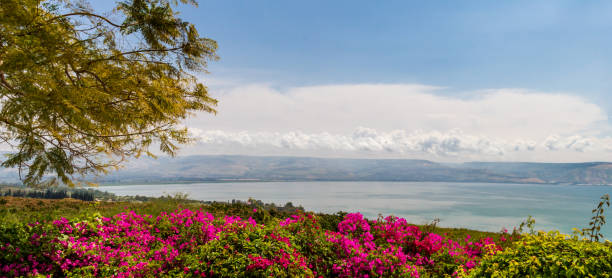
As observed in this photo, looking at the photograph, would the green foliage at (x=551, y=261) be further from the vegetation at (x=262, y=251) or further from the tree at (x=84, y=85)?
the tree at (x=84, y=85)

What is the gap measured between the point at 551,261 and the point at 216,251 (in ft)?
13.4

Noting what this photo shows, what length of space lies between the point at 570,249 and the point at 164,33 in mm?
8283

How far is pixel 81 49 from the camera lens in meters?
6.79

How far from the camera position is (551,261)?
319 cm

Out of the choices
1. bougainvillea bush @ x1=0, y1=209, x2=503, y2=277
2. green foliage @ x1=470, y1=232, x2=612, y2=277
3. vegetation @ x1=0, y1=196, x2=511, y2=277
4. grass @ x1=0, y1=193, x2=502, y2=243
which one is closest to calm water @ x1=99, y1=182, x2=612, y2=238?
grass @ x1=0, y1=193, x2=502, y2=243

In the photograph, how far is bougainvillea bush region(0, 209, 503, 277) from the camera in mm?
4234

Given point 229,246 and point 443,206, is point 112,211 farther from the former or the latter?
point 443,206

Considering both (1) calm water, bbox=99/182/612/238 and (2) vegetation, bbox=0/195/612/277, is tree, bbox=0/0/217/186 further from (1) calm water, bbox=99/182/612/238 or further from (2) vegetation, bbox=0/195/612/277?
(1) calm water, bbox=99/182/612/238

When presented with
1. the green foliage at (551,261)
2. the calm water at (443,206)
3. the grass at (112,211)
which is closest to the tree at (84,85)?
the grass at (112,211)

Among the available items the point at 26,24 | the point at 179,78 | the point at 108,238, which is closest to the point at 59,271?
the point at 108,238

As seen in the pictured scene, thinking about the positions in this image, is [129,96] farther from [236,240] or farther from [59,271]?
[236,240]

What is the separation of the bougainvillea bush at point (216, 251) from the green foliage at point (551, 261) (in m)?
0.54

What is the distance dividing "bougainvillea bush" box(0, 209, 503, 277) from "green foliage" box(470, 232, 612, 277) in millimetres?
537

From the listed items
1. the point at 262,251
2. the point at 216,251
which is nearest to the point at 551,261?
the point at 262,251
